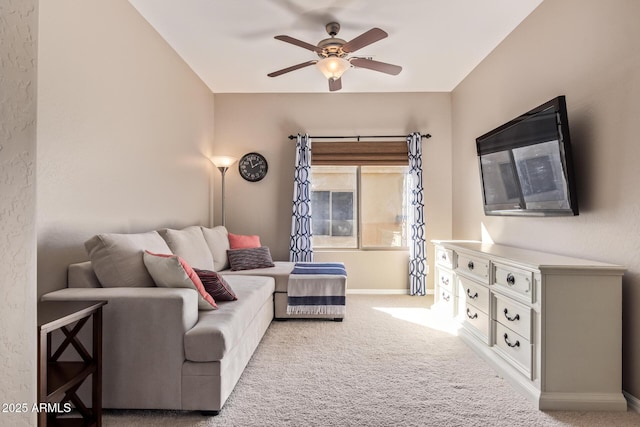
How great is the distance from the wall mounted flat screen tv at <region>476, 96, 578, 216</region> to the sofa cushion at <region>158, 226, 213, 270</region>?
2.83m

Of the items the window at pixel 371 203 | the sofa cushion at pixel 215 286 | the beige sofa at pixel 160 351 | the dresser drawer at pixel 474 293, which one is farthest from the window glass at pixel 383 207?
the beige sofa at pixel 160 351

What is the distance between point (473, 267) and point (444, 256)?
69cm

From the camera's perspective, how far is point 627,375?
211 cm

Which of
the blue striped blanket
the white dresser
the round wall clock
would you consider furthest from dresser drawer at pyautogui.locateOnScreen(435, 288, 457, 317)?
the round wall clock

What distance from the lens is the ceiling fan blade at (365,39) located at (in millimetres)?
2689

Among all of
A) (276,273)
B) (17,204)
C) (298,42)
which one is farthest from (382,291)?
(17,204)

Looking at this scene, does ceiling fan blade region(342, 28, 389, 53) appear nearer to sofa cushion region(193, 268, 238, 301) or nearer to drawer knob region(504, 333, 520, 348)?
sofa cushion region(193, 268, 238, 301)

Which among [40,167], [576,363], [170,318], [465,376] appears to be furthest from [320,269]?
[40,167]

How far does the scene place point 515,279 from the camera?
2.34 metres

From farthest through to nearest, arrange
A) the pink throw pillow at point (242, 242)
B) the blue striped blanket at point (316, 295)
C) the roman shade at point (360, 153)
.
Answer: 1. the roman shade at point (360, 153)
2. the pink throw pillow at point (242, 242)
3. the blue striped blanket at point (316, 295)

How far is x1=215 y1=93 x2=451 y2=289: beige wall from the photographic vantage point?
502 cm

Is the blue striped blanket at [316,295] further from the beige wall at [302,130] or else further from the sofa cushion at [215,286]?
the beige wall at [302,130]

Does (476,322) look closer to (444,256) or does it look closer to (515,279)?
(515,279)

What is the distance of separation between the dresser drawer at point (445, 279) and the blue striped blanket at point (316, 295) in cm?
103
